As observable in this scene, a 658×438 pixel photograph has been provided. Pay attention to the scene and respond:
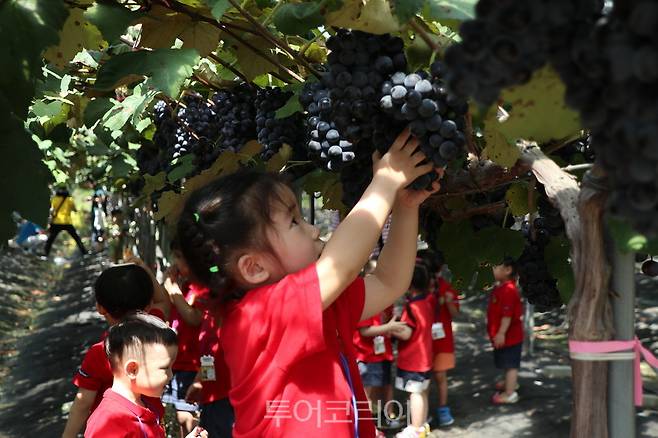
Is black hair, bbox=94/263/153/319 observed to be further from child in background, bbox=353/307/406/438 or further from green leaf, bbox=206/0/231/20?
child in background, bbox=353/307/406/438

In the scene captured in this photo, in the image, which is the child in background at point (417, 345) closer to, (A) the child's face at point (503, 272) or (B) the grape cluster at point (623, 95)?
(A) the child's face at point (503, 272)

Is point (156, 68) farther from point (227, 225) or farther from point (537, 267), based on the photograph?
point (537, 267)

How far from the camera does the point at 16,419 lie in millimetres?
8383

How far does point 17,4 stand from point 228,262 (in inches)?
30.8

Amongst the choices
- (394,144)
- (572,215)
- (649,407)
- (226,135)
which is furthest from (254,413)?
(649,407)

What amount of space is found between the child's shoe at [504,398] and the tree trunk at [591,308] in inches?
271

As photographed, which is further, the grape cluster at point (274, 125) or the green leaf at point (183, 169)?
the green leaf at point (183, 169)

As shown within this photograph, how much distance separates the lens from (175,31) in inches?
86.1

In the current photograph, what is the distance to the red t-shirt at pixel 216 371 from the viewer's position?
4414 mm

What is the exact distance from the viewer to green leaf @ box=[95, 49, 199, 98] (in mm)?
1891

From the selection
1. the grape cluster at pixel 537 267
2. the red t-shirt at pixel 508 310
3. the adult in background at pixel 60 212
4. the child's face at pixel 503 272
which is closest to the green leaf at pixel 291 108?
the grape cluster at pixel 537 267

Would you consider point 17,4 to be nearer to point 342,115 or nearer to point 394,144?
point 342,115

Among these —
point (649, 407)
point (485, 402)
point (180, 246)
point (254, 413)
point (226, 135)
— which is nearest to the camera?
point (254, 413)

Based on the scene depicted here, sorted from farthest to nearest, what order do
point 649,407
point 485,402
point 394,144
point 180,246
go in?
point 485,402
point 649,407
point 180,246
point 394,144
